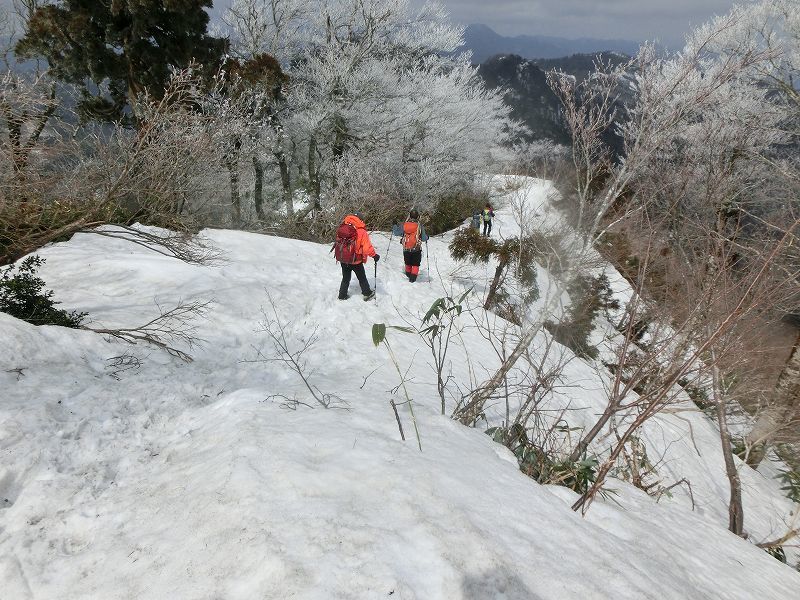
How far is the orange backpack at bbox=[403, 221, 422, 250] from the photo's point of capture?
8.59 metres

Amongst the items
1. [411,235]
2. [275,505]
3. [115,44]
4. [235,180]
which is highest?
[115,44]

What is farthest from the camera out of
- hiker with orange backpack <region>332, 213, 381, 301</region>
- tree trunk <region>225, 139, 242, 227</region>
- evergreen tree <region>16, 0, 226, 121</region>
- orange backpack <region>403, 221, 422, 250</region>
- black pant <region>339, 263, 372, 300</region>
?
tree trunk <region>225, 139, 242, 227</region>

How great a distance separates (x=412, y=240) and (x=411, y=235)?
0.12 m

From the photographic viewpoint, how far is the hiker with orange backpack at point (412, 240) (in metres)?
8.59

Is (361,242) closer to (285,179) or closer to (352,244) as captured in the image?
(352,244)

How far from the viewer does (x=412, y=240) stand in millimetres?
8711

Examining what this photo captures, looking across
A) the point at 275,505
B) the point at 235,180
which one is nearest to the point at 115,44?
the point at 235,180

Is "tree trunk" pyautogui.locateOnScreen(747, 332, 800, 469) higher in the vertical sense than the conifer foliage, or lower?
lower

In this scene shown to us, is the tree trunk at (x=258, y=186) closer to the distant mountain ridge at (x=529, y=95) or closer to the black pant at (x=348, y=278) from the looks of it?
the black pant at (x=348, y=278)

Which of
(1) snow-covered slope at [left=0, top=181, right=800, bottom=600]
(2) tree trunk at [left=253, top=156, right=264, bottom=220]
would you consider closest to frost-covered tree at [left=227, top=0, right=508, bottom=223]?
(2) tree trunk at [left=253, top=156, right=264, bottom=220]

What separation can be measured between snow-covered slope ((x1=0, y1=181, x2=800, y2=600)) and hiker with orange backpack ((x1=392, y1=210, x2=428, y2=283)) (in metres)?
4.64

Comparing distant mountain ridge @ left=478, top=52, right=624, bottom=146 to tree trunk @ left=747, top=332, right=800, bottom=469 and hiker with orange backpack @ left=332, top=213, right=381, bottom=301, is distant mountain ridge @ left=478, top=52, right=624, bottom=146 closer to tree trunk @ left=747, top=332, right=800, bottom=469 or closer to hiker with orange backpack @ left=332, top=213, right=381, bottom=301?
tree trunk @ left=747, top=332, right=800, bottom=469

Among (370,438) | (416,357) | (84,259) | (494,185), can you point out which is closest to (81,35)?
(84,259)

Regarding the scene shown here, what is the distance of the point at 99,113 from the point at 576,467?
14.3 meters
